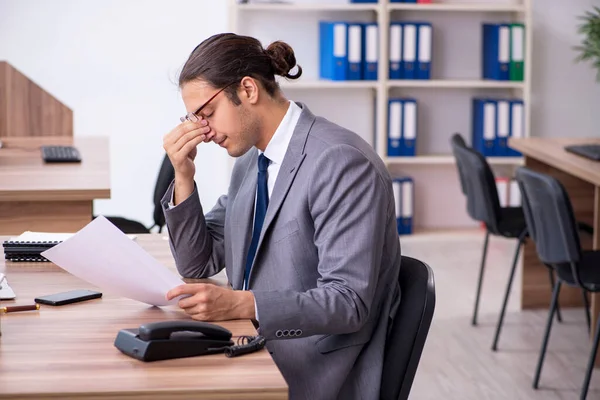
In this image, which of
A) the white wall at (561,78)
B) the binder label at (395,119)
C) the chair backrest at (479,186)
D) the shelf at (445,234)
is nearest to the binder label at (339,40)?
the binder label at (395,119)

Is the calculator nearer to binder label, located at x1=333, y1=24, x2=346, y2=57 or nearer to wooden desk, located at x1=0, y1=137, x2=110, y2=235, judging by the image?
wooden desk, located at x1=0, y1=137, x2=110, y2=235

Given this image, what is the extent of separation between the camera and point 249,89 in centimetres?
185

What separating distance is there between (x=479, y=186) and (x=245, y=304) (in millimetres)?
2265

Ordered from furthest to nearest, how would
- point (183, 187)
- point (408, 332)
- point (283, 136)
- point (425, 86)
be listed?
point (425, 86), point (183, 187), point (283, 136), point (408, 332)

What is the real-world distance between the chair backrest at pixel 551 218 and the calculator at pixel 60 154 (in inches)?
61.9

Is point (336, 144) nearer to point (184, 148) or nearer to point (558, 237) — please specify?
point (184, 148)

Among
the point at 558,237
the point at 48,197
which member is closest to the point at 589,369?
the point at 558,237

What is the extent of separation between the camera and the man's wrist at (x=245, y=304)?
5.44ft

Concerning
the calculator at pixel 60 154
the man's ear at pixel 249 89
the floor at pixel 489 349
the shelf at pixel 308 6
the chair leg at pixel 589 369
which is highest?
the shelf at pixel 308 6

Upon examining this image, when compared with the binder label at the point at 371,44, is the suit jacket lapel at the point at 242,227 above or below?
below

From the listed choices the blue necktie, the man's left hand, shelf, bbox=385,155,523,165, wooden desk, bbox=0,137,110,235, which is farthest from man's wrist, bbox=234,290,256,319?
shelf, bbox=385,155,523,165

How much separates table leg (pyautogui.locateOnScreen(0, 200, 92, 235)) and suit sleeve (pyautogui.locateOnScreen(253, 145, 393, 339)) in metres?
1.33

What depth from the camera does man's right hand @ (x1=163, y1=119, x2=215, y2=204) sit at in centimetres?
190

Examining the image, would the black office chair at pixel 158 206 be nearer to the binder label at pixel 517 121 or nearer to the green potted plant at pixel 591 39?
the binder label at pixel 517 121
